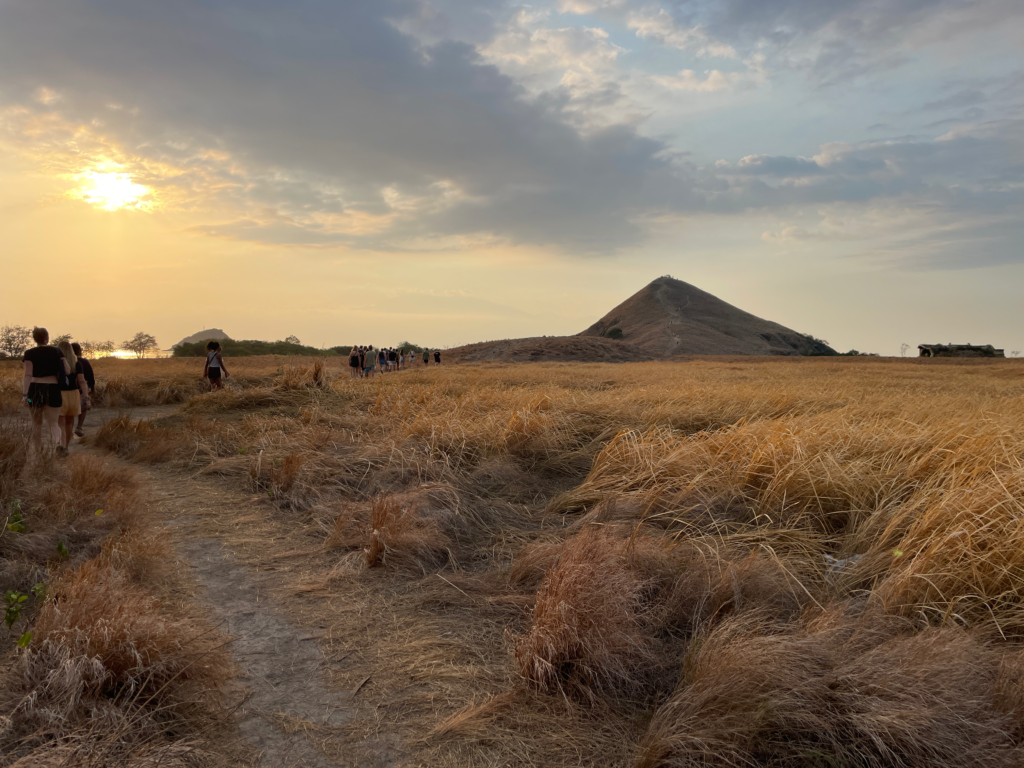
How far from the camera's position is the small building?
2158 inches

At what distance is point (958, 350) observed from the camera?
183ft

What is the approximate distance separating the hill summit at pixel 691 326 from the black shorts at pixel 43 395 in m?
67.3

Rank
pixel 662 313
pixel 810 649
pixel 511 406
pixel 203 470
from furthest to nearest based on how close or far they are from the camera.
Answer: pixel 662 313 → pixel 511 406 → pixel 203 470 → pixel 810 649

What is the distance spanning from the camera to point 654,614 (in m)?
3.58

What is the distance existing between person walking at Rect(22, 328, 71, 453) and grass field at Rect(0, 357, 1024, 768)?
7.11 ft

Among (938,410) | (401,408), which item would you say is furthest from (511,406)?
(938,410)

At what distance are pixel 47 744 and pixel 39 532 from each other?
122 inches

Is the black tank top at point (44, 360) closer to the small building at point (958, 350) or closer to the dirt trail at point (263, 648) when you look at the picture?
the dirt trail at point (263, 648)

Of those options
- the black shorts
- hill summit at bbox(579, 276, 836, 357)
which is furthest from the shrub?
hill summit at bbox(579, 276, 836, 357)

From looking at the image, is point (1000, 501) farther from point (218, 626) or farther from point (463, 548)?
point (218, 626)

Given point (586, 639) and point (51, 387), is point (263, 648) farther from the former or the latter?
point (51, 387)

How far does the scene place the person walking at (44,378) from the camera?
834 centimetres

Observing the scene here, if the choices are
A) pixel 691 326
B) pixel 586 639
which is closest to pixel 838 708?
pixel 586 639

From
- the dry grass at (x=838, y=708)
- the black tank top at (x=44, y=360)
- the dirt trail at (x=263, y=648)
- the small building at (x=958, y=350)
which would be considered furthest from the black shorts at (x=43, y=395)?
the small building at (x=958, y=350)
